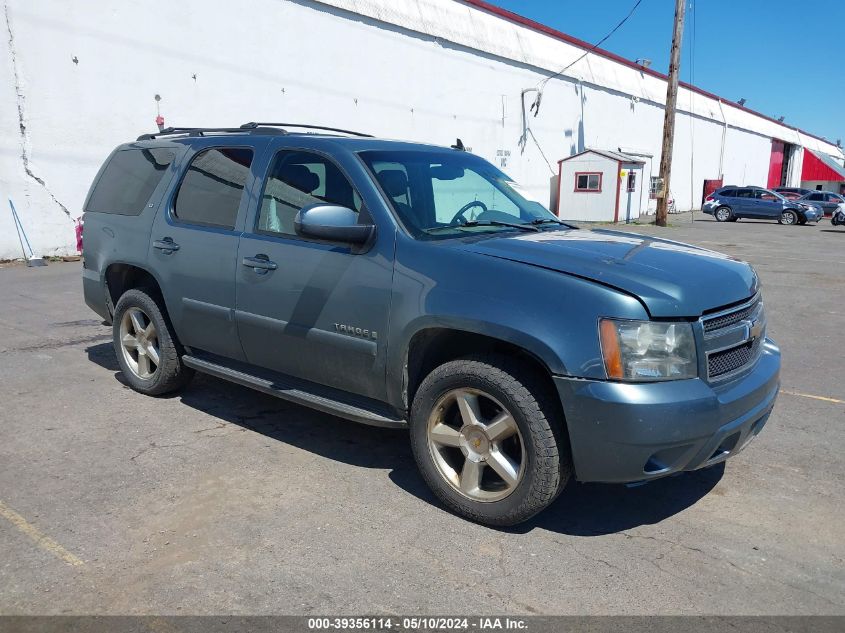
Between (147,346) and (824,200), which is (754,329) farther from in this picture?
(824,200)

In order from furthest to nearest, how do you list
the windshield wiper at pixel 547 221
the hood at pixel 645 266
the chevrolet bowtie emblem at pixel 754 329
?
1. the windshield wiper at pixel 547 221
2. the chevrolet bowtie emblem at pixel 754 329
3. the hood at pixel 645 266

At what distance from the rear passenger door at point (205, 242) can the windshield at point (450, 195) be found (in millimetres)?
955

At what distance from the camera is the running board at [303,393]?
12.2 ft

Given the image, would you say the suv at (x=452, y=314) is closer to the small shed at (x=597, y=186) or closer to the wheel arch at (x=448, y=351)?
the wheel arch at (x=448, y=351)

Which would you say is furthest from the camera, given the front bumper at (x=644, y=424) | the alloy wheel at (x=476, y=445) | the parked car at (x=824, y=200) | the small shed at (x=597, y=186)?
the parked car at (x=824, y=200)

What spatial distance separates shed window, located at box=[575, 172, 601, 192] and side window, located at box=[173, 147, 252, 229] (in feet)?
82.8

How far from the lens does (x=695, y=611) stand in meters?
2.73

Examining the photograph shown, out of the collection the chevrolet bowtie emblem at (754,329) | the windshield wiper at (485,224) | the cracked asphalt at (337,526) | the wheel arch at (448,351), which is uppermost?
the windshield wiper at (485,224)

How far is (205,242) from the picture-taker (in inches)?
177

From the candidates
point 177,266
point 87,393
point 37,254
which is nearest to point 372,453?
point 177,266

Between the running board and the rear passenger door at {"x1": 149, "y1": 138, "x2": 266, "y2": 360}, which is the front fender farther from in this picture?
the rear passenger door at {"x1": 149, "y1": 138, "x2": 266, "y2": 360}

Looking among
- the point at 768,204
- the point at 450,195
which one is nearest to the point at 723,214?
→ the point at 768,204

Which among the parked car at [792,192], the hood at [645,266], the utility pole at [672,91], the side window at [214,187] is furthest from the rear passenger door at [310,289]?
the parked car at [792,192]

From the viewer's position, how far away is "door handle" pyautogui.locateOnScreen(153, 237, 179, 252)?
4.71 m
